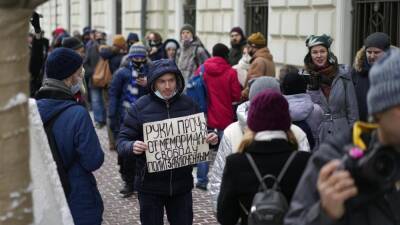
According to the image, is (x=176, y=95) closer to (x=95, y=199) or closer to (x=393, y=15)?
(x=95, y=199)

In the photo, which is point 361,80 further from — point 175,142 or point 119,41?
point 119,41

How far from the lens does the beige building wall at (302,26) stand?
10.1 meters

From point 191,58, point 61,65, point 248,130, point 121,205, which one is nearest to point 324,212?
point 248,130

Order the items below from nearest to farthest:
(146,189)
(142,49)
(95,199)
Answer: (95,199), (146,189), (142,49)

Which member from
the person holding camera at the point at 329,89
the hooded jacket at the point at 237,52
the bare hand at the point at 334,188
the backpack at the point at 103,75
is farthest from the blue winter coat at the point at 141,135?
the backpack at the point at 103,75

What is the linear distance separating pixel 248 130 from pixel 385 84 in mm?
1210

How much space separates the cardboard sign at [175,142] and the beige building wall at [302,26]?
532cm

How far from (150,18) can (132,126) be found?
14972mm

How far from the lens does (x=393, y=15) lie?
30.3ft

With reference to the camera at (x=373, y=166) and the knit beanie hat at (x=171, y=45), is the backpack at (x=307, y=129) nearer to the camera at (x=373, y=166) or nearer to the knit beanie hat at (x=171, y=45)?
the camera at (x=373, y=166)

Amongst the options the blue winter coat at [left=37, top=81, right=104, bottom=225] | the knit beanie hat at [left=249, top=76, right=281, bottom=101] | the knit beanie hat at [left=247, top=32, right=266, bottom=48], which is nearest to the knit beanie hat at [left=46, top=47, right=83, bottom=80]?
the blue winter coat at [left=37, top=81, right=104, bottom=225]

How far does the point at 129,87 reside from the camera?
877 centimetres

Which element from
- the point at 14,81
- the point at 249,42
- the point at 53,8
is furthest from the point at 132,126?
the point at 53,8

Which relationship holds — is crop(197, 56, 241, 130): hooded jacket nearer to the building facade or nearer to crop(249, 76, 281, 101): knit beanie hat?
the building facade
